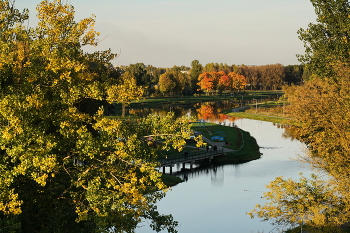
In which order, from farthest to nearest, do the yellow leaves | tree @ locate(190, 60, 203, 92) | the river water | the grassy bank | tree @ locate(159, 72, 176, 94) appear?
tree @ locate(190, 60, 203, 92)
tree @ locate(159, 72, 176, 94)
the grassy bank
the river water
the yellow leaves

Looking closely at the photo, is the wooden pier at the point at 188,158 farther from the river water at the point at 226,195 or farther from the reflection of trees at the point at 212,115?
the reflection of trees at the point at 212,115

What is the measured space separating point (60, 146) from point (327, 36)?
28618 millimetres

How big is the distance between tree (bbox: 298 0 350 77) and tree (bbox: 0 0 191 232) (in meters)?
22.5

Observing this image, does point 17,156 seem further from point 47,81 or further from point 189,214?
point 189,214

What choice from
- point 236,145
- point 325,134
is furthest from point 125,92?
point 236,145

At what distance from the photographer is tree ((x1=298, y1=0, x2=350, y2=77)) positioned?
32719 millimetres

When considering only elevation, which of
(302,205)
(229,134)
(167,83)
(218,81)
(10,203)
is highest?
(218,81)

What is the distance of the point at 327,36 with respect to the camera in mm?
35219

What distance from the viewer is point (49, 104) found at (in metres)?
15.1

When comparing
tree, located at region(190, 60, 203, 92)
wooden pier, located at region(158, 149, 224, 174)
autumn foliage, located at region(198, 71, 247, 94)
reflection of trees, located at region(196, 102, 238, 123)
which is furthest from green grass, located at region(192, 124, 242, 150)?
tree, located at region(190, 60, 203, 92)

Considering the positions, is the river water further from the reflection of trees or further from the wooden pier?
the reflection of trees

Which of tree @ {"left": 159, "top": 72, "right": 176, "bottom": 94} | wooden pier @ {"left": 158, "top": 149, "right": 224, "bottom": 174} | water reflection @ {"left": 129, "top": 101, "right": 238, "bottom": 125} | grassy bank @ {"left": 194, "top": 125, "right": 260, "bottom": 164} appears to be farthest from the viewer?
tree @ {"left": 159, "top": 72, "right": 176, "bottom": 94}

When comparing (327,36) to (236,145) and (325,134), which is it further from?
(236,145)

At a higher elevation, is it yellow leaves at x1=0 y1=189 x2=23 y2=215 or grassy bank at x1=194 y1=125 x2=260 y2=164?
yellow leaves at x1=0 y1=189 x2=23 y2=215
